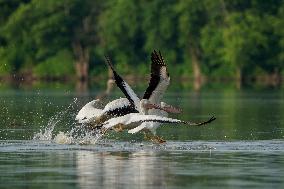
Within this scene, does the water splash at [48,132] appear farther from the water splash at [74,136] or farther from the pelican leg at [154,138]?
the pelican leg at [154,138]

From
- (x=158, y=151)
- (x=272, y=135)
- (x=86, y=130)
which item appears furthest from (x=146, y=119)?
(x=272, y=135)

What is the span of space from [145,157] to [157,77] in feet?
11.6

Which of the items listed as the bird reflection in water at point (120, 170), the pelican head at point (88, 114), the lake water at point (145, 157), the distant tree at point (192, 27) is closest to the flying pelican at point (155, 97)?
the lake water at point (145, 157)

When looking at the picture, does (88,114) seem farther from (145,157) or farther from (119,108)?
(145,157)

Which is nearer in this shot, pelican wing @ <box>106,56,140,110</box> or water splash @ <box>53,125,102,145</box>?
pelican wing @ <box>106,56,140,110</box>

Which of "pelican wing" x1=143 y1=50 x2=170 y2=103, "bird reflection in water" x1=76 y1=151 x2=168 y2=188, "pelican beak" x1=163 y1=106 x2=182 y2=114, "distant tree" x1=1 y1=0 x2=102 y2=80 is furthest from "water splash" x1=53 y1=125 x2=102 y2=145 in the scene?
"distant tree" x1=1 y1=0 x2=102 y2=80

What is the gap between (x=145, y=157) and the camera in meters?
22.5

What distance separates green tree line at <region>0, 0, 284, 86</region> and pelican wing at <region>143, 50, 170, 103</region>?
71617 millimetres

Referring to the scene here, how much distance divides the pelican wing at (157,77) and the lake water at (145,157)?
1004 millimetres

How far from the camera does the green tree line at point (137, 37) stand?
325 feet

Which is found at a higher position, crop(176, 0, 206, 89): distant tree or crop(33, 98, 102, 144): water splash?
crop(176, 0, 206, 89): distant tree

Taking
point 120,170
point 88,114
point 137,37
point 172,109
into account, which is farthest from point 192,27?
point 120,170

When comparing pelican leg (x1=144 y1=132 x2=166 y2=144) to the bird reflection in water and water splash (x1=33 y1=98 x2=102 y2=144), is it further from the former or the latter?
the bird reflection in water

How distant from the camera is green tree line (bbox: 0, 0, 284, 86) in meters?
99.1
